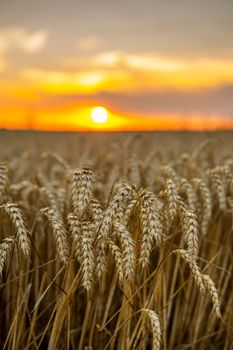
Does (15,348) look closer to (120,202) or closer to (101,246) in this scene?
(101,246)

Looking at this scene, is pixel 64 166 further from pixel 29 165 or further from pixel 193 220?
pixel 29 165

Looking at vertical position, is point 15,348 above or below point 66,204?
below

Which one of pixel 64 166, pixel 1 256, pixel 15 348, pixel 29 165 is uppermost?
pixel 29 165

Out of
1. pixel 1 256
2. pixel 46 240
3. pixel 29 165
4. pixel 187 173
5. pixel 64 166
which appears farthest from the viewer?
pixel 29 165

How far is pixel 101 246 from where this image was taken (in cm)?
203

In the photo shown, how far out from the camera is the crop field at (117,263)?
1.95 metres

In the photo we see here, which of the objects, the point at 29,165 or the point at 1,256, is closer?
the point at 1,256

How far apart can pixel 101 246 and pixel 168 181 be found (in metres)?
0.45

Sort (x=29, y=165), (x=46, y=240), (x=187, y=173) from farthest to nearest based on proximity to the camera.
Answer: (x=29, y=165) → (x=187, y=173) → (x=46, y=240)

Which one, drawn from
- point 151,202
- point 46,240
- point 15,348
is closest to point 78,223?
point 151,202

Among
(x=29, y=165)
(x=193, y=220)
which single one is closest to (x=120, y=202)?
(x=193, y=220)

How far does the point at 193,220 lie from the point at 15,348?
1.03 metres

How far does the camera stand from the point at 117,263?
194 centimetres

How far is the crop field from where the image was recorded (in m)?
1.95
